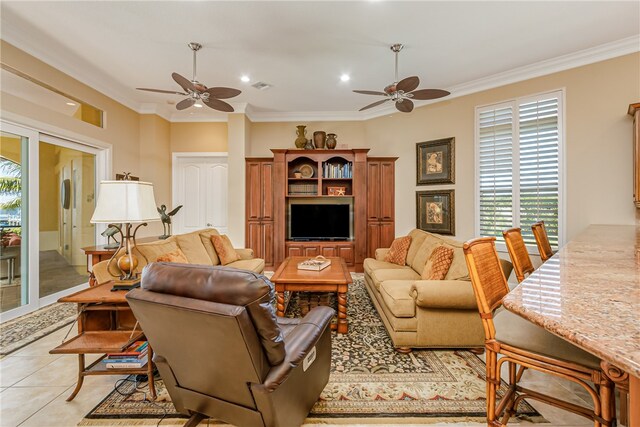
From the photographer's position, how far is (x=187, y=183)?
5664 millimetres

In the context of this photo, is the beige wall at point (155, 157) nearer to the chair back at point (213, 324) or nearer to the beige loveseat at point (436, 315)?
the chair back at point (213, 324)

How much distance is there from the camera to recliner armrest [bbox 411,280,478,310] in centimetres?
220

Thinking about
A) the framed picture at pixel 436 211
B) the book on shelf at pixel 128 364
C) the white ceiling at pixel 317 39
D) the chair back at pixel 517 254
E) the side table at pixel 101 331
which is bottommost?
the book on shelf at pixel 128 364

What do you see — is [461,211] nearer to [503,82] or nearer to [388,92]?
[503,82]

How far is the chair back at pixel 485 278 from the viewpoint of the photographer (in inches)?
53.0

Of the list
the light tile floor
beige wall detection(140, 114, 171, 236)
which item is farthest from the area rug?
beige wall detection(140, 114, 171, 236)

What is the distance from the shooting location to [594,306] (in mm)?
807

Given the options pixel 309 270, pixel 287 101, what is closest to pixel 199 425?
pixel 309 270

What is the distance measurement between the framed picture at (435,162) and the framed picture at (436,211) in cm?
22

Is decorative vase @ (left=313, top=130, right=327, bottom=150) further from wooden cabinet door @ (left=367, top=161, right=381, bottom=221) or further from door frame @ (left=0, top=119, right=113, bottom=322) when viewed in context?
door frame @ (left=0, top=119, right=113, bottom=322)

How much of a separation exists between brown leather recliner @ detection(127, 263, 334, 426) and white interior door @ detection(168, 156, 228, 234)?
4.48m

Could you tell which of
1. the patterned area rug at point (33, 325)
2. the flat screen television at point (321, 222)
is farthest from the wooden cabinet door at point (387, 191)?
the patterned area rug at point (33, 325)

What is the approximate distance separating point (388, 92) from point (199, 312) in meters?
3.17

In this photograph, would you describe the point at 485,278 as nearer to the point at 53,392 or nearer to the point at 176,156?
the point at 53,392
